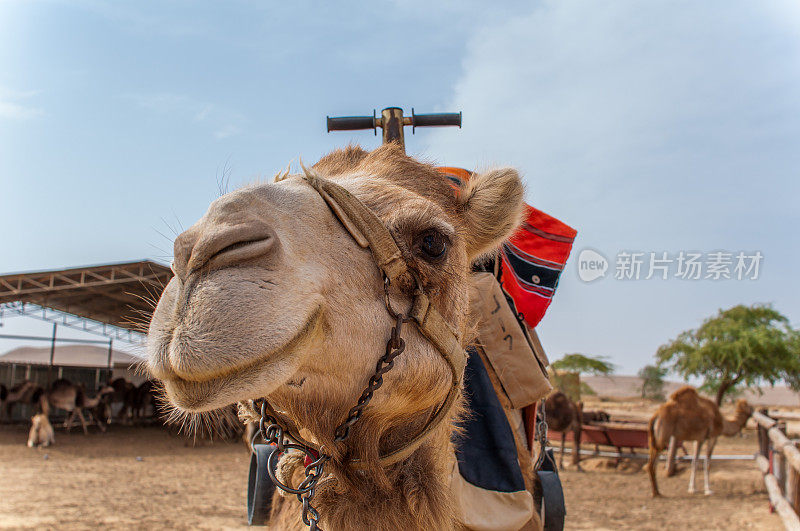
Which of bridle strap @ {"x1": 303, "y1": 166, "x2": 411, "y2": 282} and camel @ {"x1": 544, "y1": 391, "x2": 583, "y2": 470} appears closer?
bridle strap @ {"x1": 303, "y1": 166, "x2": 411, "y2": 282}

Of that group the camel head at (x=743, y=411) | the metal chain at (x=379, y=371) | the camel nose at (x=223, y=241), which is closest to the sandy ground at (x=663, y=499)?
the camel head at (x=743, y=411)

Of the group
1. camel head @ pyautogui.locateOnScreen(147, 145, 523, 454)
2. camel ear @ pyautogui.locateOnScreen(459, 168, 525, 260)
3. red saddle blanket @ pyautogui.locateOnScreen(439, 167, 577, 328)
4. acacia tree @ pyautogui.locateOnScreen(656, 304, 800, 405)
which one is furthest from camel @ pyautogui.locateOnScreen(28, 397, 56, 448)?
acacia tree @ pyautogui.locateOnScreen(656, 304, 800, 405)

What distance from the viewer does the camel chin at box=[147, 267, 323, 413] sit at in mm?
1110

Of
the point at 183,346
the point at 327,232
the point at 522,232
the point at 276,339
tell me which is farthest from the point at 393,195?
the point at 522,232

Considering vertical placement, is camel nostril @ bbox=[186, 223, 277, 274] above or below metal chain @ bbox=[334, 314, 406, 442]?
above

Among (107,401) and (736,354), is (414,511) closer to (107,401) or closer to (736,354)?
(107,401)

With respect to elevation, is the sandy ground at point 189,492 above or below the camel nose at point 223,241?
below

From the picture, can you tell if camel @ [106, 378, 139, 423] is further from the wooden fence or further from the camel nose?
the camel nose

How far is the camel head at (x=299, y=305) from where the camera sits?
1.13 m

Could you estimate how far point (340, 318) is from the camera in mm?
1346

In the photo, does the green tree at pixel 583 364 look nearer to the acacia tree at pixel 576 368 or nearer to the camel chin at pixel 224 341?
the acacia tree at pixel 576 368

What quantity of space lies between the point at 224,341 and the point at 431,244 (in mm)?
730

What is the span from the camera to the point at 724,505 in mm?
10398

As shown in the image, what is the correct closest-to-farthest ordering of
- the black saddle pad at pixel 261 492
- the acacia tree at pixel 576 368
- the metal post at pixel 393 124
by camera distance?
1. the black saddle pad at pixel 261 492
2. the metal post at pixel 393 124
3. the acacia tree at pixel 576 368
